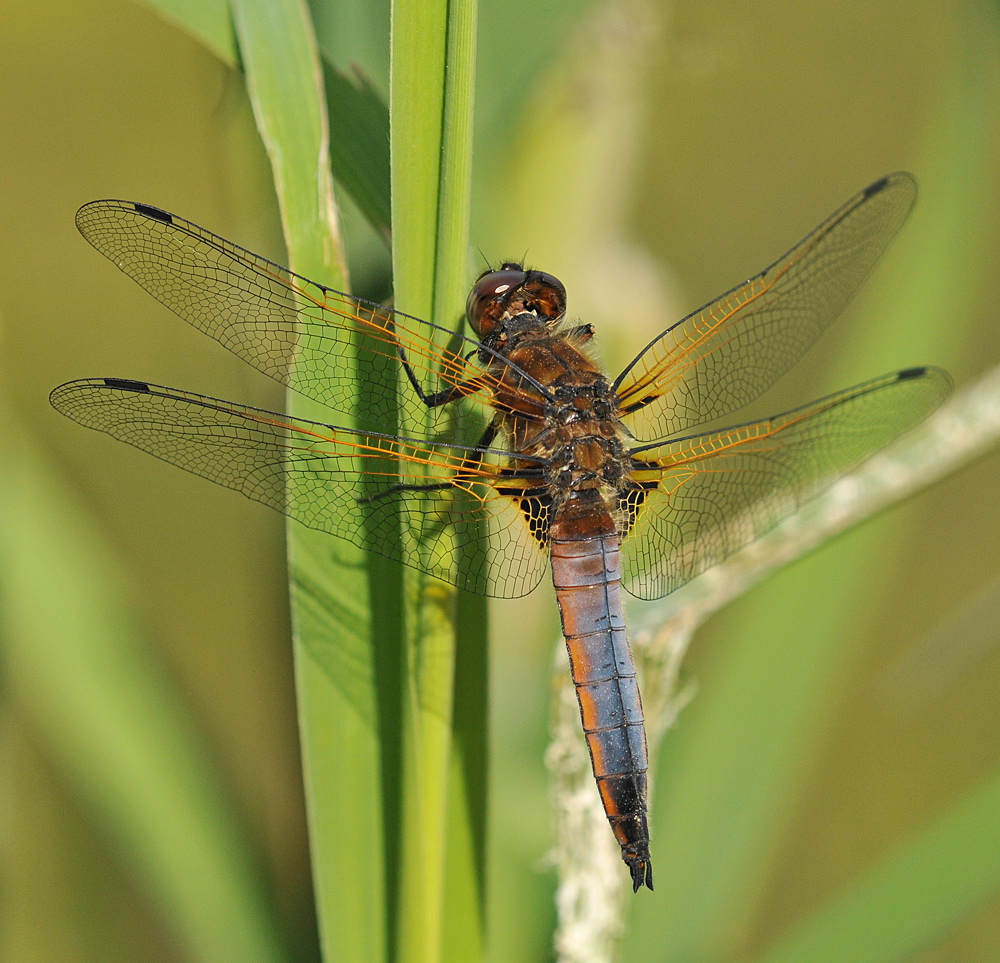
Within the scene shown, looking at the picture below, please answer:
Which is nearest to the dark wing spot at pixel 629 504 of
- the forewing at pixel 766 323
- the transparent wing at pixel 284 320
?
the forewing at pixel 766 323

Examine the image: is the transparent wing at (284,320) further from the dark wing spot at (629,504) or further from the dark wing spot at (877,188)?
the dark wing spot at (877,188)

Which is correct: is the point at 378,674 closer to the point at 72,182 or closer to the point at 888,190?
the point at 888,190

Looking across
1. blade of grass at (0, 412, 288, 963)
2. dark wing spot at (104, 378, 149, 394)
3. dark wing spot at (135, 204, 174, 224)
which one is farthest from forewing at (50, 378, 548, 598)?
blade of grass at (0, 412, 288, 963)

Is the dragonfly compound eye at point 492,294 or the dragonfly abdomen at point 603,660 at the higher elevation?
the dragonfly compound eye at point 492,294

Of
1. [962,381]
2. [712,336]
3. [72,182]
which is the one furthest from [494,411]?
[962,381]

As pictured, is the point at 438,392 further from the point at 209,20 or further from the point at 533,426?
the point at 209,20

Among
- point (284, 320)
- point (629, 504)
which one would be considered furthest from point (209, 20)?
point (629, 504)

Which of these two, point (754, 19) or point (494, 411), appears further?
point (754, 19)
